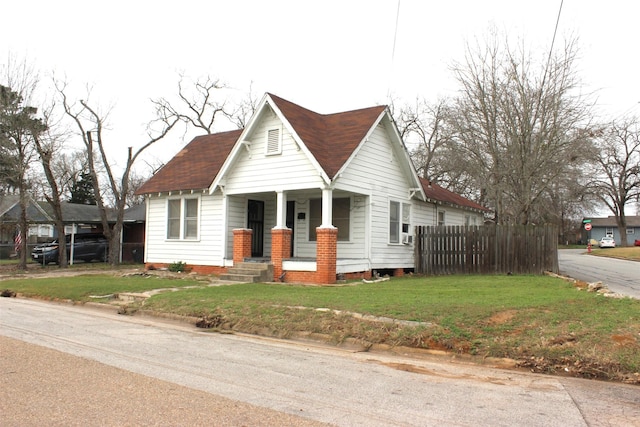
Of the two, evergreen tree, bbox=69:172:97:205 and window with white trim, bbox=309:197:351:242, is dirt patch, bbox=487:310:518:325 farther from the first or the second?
evergreen tree, bbox=69:172:97:205

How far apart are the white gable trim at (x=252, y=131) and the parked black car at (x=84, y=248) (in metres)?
15.5

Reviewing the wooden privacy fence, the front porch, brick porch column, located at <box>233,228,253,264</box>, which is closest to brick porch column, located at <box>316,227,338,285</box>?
the front porch

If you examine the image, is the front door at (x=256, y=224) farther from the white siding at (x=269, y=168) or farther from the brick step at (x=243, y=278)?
the brick step at (x=243, y=278)

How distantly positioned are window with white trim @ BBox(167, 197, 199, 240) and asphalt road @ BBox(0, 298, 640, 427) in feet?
39.4

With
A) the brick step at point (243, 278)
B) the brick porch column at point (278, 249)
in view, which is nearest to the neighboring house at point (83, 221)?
the brick step at point (243, 278)

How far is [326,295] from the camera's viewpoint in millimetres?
12461

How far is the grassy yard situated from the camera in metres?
7.25

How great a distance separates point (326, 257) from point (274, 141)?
14.7ft

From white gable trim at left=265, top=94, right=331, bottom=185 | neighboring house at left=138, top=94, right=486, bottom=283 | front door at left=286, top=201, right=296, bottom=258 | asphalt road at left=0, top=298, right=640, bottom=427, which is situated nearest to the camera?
asphalt road at left=0, top=298, right=640, bottom=427

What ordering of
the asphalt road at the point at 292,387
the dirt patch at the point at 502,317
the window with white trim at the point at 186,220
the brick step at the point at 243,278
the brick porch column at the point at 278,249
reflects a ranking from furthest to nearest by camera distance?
the window with white trim at the point at 186,220 → the brick porch column at the point at 278,249 → the brick step at the point at 243,278 → the dirt patch at the point at 502,317 → the asphalt road at the point at 292,387

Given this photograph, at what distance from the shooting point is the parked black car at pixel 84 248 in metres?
29.7

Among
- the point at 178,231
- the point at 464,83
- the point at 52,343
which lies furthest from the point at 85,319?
the point at 464,83

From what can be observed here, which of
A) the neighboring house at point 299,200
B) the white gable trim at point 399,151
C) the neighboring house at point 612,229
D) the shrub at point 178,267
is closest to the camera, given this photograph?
the neighboring house at point 299,200

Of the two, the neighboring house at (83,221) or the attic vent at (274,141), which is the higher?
the attic vent at (274,141)
